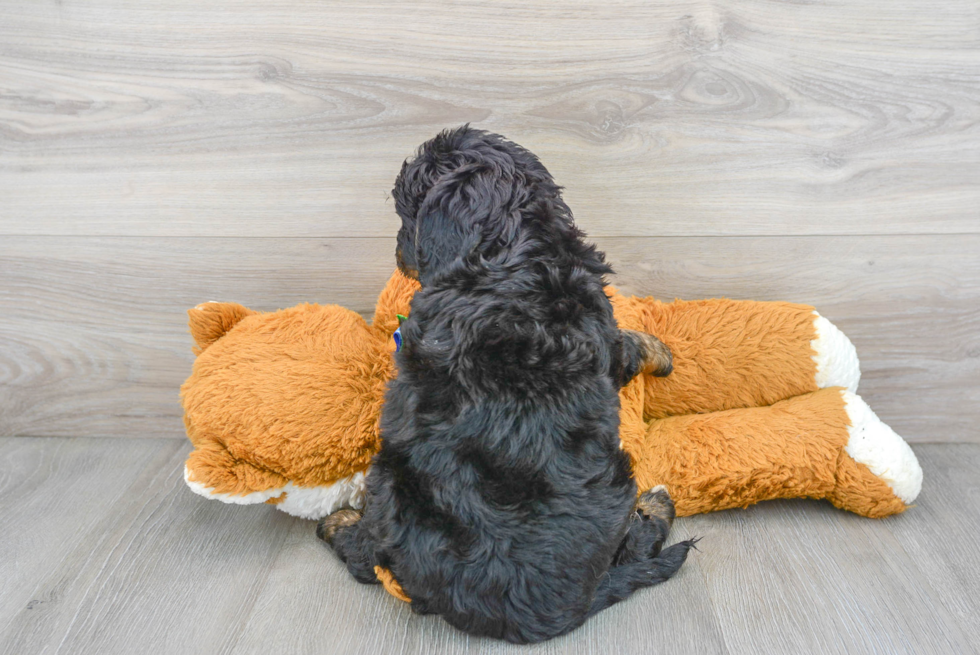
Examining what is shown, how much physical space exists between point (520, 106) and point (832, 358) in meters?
1.02

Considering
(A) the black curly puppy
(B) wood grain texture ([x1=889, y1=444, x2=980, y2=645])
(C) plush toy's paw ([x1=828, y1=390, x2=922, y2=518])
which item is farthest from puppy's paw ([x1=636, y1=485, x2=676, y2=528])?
(B) wood grain texture ([x1=889, y1=444, x2=980, y2=645])

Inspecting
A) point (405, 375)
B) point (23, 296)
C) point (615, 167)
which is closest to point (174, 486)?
point (23, 296)

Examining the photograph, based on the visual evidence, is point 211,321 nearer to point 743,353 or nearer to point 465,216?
point 465,216

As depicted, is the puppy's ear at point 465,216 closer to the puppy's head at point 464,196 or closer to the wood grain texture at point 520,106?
the puppy's head at point 464,196

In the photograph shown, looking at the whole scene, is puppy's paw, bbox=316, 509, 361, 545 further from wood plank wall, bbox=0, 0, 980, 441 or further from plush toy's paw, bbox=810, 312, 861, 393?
plush toy's paw, bbox=810, 312, 861, 393

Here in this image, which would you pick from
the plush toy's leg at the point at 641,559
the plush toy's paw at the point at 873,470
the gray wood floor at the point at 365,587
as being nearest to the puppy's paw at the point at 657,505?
the plush toy's leg at the point at 641,559

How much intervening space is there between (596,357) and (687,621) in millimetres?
589

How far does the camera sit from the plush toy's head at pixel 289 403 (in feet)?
5.04

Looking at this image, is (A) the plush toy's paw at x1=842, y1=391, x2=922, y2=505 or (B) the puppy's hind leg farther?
(A) the plush toy's paw at x1=842, y1=391, x2=922, y2=505

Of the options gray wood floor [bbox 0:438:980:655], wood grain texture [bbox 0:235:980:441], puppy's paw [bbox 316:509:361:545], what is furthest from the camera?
wood grain texture [bbox 0:235:980:441]

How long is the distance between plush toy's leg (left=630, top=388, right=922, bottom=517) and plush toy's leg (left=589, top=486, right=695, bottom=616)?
130mm

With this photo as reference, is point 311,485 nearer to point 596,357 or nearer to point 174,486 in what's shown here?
point 174,486

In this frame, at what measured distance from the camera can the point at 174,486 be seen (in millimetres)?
1913

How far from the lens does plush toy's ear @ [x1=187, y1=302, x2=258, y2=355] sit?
5.58 feet
